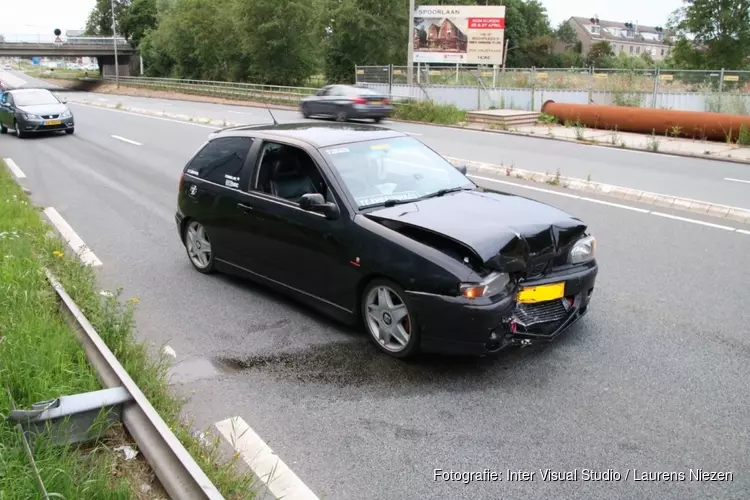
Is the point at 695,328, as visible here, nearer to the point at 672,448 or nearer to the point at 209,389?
the point at 672,448

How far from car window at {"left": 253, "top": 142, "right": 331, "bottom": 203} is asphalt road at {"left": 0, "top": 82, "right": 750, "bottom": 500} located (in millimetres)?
1040

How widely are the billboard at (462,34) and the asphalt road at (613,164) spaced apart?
16686 millimetres

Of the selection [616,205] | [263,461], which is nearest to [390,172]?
[263,461]

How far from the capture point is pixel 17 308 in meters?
4.86

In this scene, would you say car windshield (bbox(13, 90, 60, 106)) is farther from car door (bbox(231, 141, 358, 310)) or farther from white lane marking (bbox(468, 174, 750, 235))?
car door (bbox(231, 141, 358, 310))

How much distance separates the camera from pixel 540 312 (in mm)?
4578

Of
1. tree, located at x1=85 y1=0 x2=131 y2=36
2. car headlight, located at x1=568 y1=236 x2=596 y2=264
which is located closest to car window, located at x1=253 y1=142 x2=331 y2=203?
car headlight, located at x1=568 y1=236 x2=596 y2=264

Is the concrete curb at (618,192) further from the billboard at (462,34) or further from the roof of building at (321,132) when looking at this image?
the billboard at (462,34)

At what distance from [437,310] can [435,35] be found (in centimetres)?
3444

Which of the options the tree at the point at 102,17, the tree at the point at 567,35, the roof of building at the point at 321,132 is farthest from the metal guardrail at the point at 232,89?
the tree at the point at 567,35

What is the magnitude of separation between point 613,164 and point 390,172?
1048 centimetres

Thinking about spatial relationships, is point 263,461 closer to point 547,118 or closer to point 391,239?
point 391,239

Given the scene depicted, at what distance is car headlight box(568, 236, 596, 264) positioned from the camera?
4879 millimetres

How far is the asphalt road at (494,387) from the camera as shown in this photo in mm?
3471
